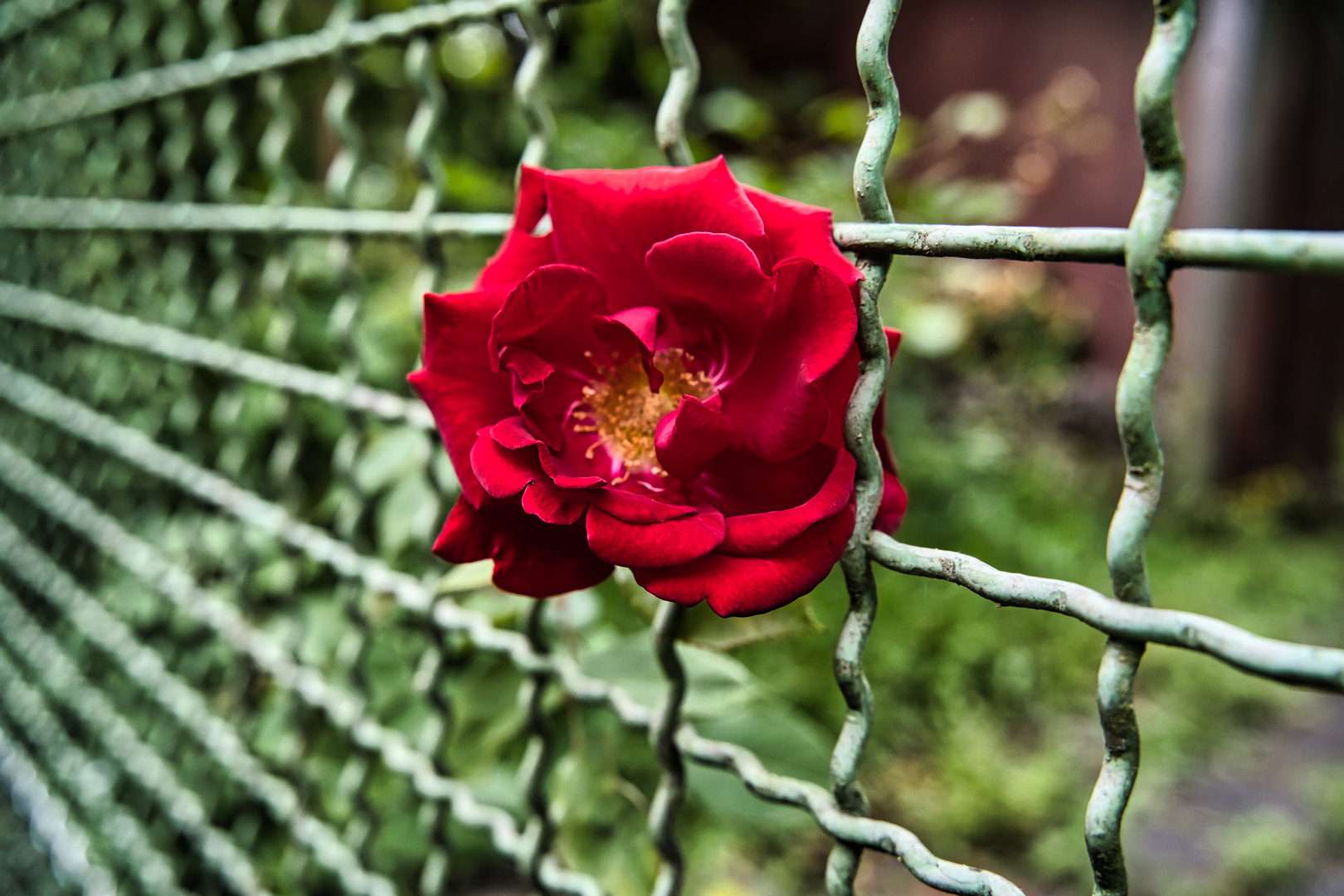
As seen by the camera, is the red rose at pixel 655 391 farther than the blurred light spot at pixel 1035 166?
No

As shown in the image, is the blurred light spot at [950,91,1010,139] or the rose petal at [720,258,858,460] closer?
the rose petal at [720,258,858,460]

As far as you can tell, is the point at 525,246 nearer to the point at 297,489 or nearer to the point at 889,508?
the point at 889,508

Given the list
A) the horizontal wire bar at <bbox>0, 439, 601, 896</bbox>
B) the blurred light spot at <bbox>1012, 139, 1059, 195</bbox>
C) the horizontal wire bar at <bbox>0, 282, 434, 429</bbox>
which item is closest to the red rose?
the horizontal wire bar at <bbox>0, 282, 434, 429</bbox>

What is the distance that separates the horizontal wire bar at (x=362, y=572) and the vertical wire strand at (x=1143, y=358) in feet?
0.39

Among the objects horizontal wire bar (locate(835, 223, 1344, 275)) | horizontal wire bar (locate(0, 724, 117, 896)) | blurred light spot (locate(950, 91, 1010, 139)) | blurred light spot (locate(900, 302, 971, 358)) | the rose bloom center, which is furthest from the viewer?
blurred light spot (locate(950, 91, 1010, 139))

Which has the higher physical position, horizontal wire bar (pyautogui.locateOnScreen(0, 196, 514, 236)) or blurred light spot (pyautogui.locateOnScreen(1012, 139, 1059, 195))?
blurred light spot (pyautogui.locateOnScreen(1012, 139, 1059, 195))

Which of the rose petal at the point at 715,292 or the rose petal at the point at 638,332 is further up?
the rose petal at the point at 715,292

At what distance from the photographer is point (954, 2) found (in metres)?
3.96

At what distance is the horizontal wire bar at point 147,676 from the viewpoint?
105 centimetres

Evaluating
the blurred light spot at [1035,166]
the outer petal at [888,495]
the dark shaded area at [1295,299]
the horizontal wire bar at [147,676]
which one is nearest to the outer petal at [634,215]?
the outer petal at [888,495]

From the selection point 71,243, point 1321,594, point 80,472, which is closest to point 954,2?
point 1321,594

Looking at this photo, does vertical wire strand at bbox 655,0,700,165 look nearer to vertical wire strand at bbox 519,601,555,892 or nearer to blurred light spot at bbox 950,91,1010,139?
vertical wire strand at bbox 519,601,555,892

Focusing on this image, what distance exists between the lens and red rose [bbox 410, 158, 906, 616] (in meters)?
0.43

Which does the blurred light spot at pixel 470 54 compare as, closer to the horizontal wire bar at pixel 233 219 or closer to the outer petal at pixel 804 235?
the horizontal wire bar at pixel 233 219
